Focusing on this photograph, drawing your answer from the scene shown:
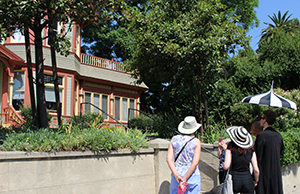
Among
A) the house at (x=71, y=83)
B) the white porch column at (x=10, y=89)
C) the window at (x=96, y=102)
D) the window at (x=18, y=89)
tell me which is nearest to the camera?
the white porch column at (x=10, y=89)

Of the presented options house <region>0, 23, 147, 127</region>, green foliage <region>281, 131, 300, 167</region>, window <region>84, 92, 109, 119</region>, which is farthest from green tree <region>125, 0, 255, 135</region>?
window <region>84, 92, 109, 119</region>

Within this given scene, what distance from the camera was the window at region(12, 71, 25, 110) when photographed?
601 inches

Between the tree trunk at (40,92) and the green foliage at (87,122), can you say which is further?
the green foliage at (87,122)

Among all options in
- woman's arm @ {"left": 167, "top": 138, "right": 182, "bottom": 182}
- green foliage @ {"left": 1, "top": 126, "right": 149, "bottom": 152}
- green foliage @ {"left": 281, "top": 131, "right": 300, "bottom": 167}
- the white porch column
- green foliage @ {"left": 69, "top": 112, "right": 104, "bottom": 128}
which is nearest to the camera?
woman's arm @ {"left": 167, "top": 138, "right": 182, "bottom": 182}

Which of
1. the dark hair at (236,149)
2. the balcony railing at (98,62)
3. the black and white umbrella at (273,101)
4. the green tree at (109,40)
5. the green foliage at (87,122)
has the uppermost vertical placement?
the green tree at (109,40)

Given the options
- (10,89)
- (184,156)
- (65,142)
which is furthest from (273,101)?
(10,89)

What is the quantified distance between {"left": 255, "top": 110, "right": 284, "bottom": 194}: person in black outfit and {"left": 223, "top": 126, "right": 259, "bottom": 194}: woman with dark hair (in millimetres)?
599

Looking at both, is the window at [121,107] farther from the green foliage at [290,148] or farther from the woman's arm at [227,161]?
the woman's arm at [227,161]

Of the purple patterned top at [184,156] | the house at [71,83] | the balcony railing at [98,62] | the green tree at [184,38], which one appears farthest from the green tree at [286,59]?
the purple patterned top at [184,156]

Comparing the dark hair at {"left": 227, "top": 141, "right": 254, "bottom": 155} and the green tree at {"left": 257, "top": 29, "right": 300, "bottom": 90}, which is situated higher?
the green tree at {"left": 257, "top": 29, "right": 300, "bottom": 90}

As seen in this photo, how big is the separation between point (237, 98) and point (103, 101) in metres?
10.6

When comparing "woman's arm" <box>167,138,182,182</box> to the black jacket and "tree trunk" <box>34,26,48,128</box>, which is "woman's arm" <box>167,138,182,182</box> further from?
"tree trunk" <box>34,26,48,128</box>

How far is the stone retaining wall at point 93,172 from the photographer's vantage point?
436cm

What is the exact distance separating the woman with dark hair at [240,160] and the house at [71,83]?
7.77 meters
